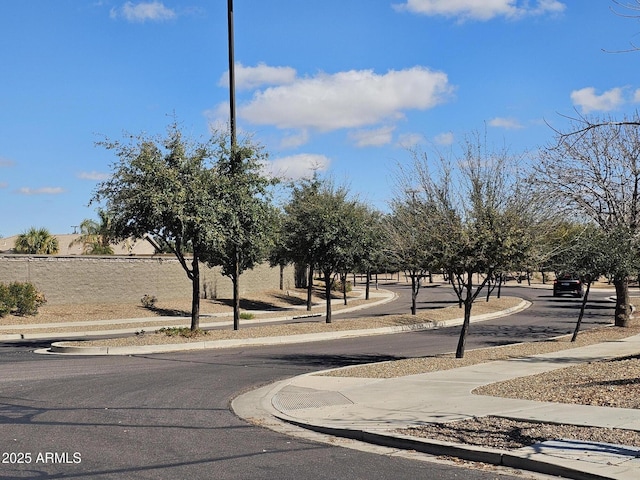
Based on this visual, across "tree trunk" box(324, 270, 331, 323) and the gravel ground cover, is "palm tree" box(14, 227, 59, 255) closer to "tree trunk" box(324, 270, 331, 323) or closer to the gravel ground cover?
"tree trunk" box(324, 270, 331, 323)

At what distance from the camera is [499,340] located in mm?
23266

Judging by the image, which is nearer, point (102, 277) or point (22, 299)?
point (22, 299)

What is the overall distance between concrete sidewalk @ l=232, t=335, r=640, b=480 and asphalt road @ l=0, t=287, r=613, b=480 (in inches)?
19.2

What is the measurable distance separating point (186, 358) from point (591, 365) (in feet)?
31.5

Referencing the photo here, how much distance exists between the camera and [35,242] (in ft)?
150

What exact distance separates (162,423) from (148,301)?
27.9 m

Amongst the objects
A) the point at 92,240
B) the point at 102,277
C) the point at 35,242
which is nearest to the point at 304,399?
the point at 102,277

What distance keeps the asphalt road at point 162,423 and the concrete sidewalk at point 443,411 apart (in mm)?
488

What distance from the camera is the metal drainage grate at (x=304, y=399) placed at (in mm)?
11516

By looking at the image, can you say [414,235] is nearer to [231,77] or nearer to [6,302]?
[231,77]

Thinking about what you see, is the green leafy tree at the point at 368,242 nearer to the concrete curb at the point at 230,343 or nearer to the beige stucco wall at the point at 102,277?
the concrete curb at the point at 230,343

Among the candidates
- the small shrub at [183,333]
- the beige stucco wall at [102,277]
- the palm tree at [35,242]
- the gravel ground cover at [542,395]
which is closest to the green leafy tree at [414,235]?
the gravel ground cover at [542,395]

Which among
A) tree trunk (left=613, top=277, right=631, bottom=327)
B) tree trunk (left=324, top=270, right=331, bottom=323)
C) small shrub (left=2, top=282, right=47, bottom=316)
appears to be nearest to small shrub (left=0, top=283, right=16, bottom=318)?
small shrub (left=2, top=282, right=47, bottom=316)

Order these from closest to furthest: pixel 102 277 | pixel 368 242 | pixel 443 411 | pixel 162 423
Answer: pixel 162 423
pixel 443 411
pixel 368 242
pixel 102 277
